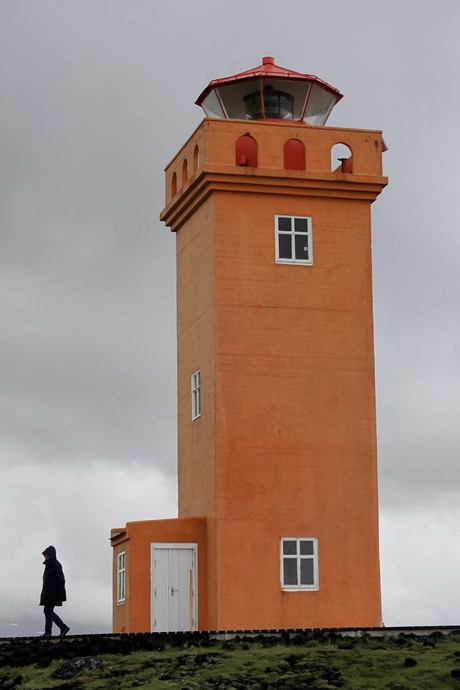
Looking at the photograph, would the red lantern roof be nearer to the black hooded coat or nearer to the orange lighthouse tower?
the orange lighthouse tower

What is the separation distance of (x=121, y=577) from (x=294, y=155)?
35.0 ft

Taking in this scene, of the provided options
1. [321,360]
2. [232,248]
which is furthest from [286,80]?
[321,360]

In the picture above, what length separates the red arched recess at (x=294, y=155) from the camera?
3672 cm

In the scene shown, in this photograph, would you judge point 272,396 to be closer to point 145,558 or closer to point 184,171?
point 145,558

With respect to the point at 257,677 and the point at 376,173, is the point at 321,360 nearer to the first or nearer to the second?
the point at 376,173

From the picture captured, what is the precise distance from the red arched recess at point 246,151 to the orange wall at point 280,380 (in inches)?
8.3

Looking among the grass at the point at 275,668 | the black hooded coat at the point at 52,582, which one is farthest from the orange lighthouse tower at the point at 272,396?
the grass at the point at 275,668

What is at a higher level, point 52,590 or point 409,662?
point 52,590

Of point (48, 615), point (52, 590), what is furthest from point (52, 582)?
point (48, 615)

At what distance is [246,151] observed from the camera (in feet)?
120

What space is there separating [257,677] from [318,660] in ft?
5.11

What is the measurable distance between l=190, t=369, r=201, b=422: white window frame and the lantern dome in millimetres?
6489

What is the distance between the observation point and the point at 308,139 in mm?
36719

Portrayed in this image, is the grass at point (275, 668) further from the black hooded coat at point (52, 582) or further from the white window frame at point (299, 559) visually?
the white window frame at point (299, 559)
